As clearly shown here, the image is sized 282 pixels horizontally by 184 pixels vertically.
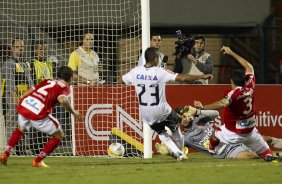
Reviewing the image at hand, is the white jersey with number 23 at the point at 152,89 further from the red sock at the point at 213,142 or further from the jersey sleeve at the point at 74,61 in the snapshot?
the jersey sleeve at the point at 74,61

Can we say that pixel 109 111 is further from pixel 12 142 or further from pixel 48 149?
pixel 48 149

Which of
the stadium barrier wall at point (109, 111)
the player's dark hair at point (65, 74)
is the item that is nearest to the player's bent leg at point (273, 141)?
the stadium barrier wall at point (109, 111)

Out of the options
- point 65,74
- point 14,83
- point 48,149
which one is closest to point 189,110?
point 65,74

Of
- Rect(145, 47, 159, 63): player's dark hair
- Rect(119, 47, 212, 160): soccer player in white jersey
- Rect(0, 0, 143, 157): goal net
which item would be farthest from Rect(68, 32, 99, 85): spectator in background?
Rect(145, 47, 159, 63): player's dark hair

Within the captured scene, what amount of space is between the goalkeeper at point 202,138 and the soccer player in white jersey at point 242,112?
24.3 inches

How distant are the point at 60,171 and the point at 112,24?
546 cm

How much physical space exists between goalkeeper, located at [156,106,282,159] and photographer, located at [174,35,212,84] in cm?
116

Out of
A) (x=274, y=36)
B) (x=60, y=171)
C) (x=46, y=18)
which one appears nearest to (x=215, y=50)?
(x=274, y=36)

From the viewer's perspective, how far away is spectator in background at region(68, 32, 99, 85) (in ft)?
60.7

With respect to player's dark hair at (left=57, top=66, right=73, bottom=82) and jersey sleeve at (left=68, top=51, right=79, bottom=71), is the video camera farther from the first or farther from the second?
player's dark hair at (left=57, top=66, right=73, bottom=82)

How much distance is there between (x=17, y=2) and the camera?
63.5ft

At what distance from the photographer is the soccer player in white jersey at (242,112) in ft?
51.9

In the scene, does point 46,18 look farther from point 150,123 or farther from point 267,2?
point 267,2

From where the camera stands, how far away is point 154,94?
52.4 ft
